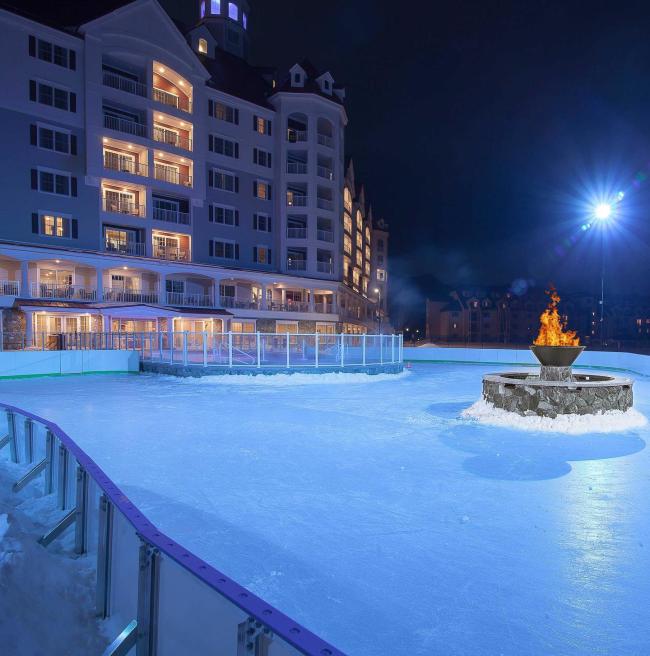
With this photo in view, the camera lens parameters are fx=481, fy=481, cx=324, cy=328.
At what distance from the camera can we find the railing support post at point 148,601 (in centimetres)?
212

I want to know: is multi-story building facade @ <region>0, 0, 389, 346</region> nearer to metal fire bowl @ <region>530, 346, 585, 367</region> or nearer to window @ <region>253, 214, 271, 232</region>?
window @ <region>253, 214, 271, 232</region>

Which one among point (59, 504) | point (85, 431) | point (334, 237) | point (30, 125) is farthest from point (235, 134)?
point (59, 504)

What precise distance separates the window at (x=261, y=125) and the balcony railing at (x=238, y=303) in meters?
13.9

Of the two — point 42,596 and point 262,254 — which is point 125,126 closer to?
point 262,254

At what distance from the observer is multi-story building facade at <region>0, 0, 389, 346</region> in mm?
27906

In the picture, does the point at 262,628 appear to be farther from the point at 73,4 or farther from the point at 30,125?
the point at 73,4

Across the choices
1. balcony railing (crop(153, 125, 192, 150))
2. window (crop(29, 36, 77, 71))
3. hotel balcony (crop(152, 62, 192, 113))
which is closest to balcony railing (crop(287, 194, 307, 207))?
balcony railing (crop(153, 125, 192, 150))

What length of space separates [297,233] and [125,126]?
14824 mm

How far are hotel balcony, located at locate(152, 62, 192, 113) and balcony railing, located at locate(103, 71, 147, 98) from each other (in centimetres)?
86

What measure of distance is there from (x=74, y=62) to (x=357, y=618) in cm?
3579

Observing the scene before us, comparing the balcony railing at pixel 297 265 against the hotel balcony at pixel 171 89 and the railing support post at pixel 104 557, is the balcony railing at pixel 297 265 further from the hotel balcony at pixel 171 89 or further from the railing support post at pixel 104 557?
the railing support post at pixel 104 557

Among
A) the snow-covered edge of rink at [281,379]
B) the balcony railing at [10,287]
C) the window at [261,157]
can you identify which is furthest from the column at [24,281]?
the window at [261,157]

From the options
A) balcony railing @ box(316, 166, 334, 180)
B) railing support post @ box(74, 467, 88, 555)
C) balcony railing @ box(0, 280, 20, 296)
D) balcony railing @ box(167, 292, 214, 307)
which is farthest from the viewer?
balcony railing @ box(316, 166, 334, 180)

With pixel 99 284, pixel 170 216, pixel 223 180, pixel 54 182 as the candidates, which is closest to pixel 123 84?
pixel 54 182
